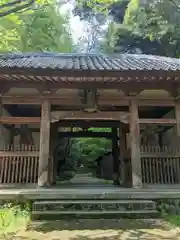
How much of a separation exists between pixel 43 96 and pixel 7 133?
3174 millimetres

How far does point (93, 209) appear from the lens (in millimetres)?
5492

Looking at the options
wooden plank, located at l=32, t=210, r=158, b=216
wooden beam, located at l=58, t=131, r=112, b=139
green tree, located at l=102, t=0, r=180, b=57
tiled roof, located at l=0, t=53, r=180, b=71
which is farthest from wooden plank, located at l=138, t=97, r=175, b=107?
green tree, located at l=102, t=0, r=180, b=57

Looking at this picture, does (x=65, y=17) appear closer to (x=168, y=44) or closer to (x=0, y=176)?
(x=168, y=44)

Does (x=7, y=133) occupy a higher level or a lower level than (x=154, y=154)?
higher

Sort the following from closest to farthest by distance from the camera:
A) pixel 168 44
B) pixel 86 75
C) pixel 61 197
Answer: pixel 61 197 → pixel 86 75 → pixel 168 44

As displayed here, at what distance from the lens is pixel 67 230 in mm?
4414

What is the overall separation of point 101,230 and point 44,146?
11.6 ft

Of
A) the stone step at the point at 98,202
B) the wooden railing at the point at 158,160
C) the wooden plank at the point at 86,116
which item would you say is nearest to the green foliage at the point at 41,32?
the wooden plank at the point at 86,116

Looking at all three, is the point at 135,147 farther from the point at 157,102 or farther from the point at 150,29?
the point at 150,29

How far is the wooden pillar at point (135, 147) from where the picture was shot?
7.30 metres

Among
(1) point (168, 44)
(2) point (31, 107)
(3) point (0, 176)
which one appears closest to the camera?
(3) point (0, 176)

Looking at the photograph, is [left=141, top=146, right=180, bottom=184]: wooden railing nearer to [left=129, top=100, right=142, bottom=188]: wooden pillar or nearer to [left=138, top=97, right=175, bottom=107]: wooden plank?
[left=129, top=100, right=142, bottom=188]: wooden pillar

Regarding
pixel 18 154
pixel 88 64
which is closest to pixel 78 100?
pixel 88 64

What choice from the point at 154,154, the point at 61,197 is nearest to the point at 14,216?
the point at 61,197
